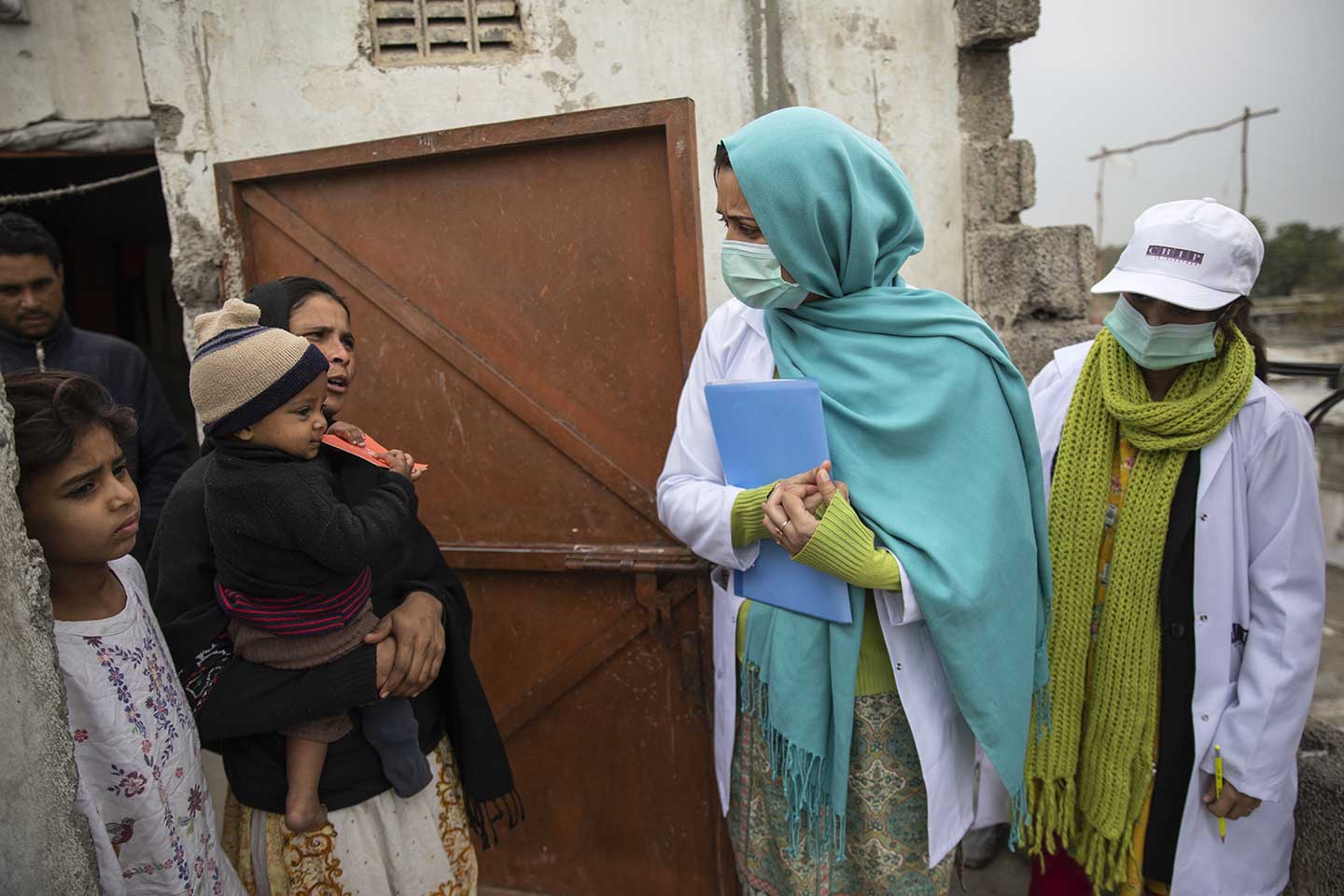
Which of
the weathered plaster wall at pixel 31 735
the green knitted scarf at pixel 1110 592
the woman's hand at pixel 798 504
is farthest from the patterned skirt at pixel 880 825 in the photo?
the weathered plaster wall at pixel 31 735

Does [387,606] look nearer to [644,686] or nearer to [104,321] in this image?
[644,686]

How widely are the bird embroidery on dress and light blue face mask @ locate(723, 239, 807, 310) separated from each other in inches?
53.0

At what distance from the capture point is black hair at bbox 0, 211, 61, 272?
242 centimetres

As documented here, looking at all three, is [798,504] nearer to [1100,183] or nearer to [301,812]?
[301,812]

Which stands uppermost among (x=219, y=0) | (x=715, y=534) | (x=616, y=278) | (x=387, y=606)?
(x=219, y=0)

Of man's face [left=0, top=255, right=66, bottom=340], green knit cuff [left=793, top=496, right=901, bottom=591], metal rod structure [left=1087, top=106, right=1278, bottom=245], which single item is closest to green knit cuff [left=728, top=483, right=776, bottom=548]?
green knit cuff [left=793, top=496, right=901, bottom=591]

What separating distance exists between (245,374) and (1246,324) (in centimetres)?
205

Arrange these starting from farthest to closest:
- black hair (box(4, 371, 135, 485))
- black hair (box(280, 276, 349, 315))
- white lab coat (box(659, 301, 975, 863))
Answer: black hair (box(280, 276, 349, 315)) < white lab coat (box(659, 301, 975, 863)) < black hair (box(4, 371, 135, 485))

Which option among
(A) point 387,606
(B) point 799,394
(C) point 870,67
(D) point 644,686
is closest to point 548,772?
(D) point 644,686

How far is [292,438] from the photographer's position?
144cm

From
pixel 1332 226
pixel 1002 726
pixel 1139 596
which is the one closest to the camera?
pixel 1002 726

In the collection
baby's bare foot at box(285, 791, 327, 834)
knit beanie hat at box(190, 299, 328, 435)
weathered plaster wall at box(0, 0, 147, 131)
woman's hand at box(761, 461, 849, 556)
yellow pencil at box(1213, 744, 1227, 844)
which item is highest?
weathered plaster wall at box(0, 0, 147, 131)

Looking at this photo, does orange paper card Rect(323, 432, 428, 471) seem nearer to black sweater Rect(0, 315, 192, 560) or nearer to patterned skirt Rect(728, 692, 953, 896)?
patterned skirt Rect(728, 692, 953, 896)

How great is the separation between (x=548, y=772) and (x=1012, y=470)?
5.54ft
